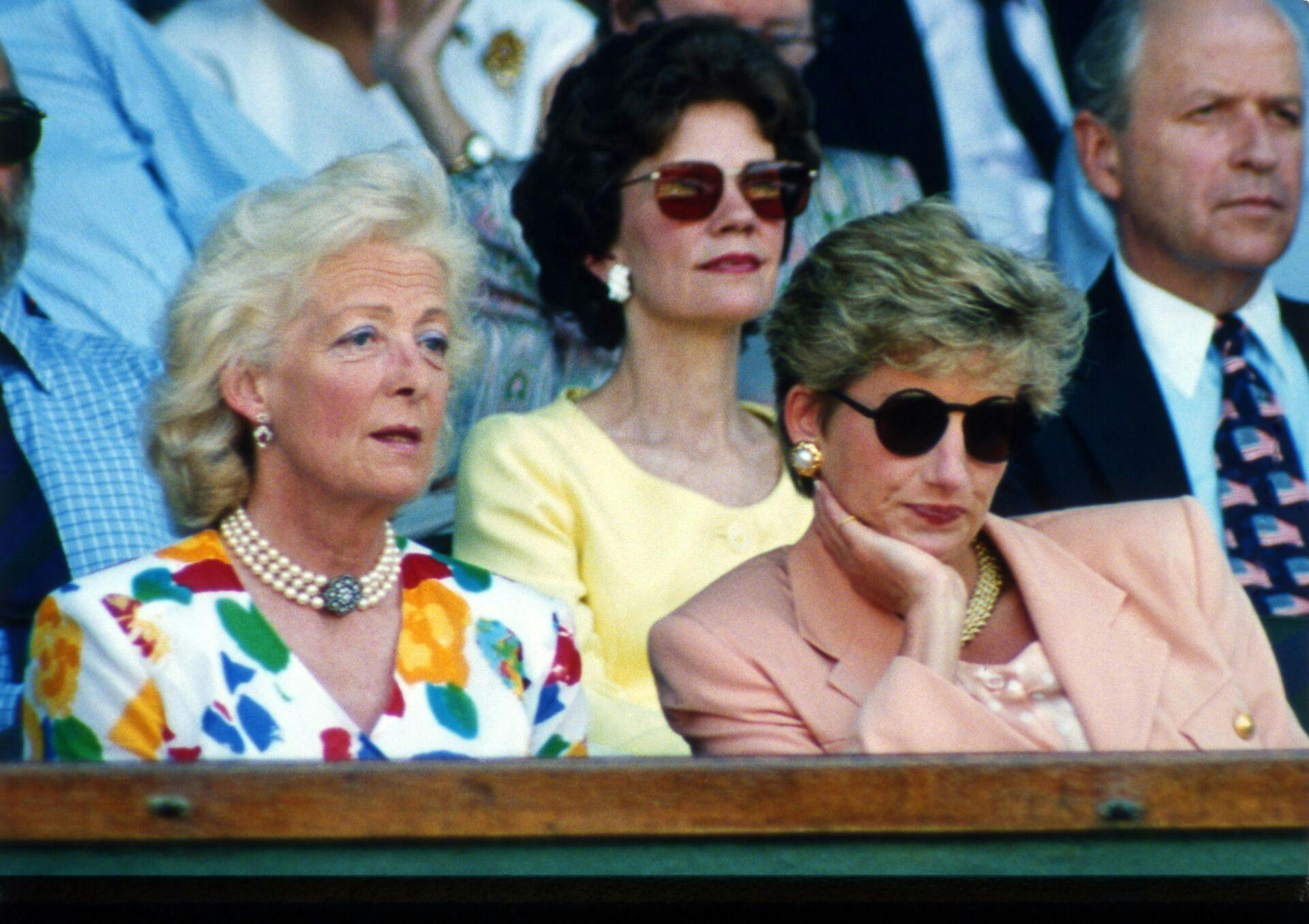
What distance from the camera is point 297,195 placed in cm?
291

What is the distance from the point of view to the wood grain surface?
7.91 ft

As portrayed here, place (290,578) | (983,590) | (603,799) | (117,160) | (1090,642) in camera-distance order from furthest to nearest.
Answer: (117,160)
(983,590)
(1090,642)
(290,578)
(603,799)

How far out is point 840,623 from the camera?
2.98m

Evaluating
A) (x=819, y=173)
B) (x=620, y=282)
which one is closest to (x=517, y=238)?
(x=620, y=282)

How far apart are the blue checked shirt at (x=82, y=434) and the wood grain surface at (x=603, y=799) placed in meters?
1.27

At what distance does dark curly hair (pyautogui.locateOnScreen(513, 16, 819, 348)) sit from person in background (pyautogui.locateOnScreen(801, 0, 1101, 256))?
1.59ft

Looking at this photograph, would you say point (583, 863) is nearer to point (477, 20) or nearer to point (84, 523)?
point (84, 523)

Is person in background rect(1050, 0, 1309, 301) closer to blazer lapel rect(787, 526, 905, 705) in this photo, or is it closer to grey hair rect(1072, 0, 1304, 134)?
grey hair rect(1072, 0, 1304, 134)

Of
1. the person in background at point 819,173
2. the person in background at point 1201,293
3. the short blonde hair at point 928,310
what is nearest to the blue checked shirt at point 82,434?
the person in background at point 819,173

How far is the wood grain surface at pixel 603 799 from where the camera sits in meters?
2.41

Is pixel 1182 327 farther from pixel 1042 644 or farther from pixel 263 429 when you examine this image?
pixel 263 429

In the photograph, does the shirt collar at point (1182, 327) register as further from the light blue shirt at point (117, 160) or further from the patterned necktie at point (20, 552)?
the patterned necktie at point (20, 552)

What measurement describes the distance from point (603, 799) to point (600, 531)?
3.90 feet

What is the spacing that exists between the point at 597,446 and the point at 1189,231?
134 centimetres
